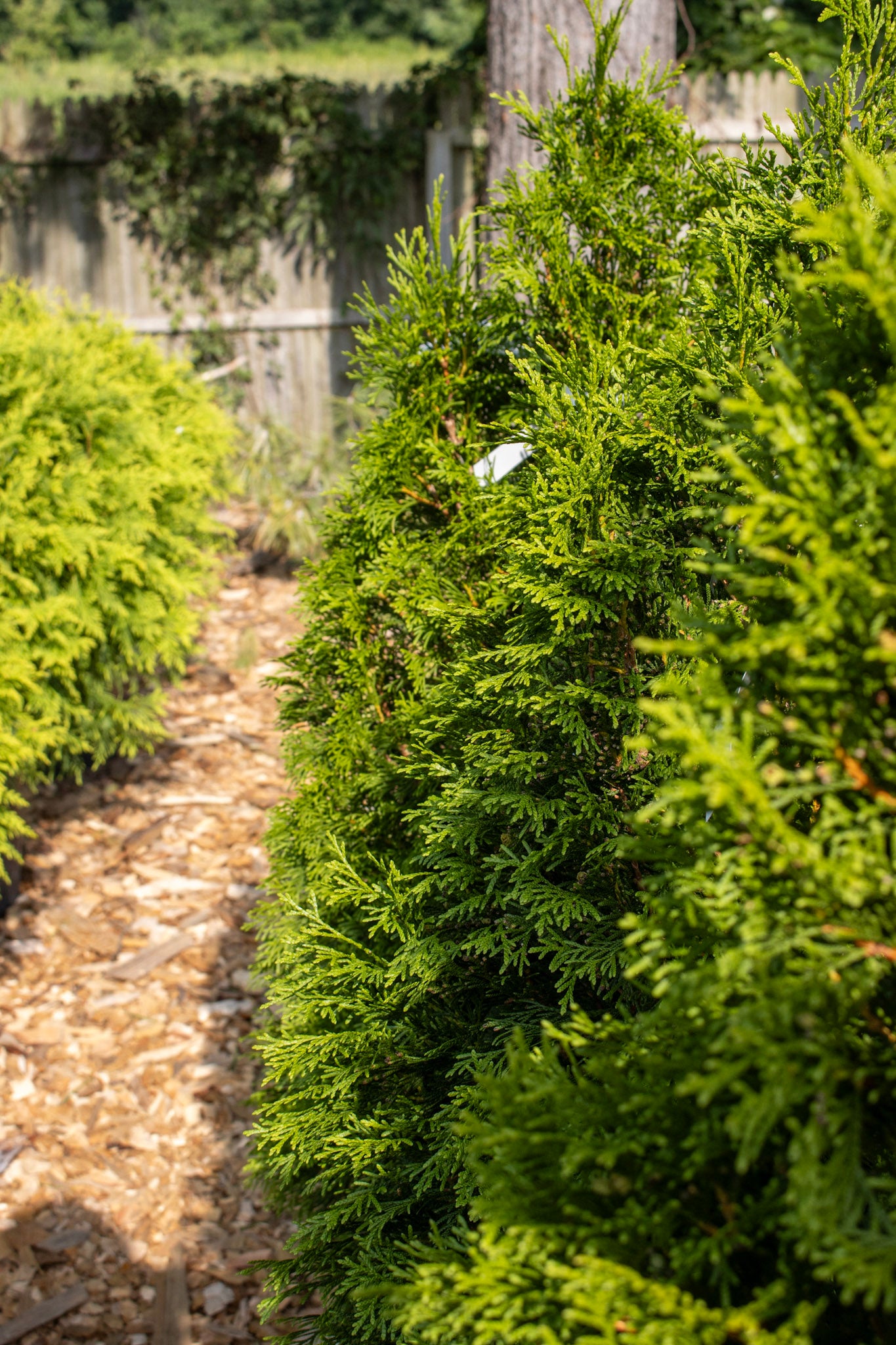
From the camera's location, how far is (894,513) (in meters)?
0.86

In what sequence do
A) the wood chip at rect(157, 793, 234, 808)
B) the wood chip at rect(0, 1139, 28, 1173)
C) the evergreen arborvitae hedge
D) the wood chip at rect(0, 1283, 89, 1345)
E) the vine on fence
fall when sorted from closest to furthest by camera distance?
the evergreen arborvitae hedge
the wood chip at rect(0, 1283, 89, 1345)
the wood chip at rect(0, 1139, 28, 1173)
the wood chip at rect(157, 793, 234, 808)
the vine on fence

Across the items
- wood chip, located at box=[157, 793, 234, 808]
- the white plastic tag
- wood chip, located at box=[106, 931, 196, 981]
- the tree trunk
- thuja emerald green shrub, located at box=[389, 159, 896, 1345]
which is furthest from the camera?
wood chip, located at box=[157, 793, 234, 808]

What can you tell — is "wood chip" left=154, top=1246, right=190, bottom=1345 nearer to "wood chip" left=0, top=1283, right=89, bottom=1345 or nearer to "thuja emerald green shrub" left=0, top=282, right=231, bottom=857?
"wood chip" left=0, top=1283, right=89, bottom=1345

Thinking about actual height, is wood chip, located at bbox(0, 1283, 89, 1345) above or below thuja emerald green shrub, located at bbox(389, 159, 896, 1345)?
below

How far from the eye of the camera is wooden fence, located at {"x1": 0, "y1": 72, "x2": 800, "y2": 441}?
861 centimetres

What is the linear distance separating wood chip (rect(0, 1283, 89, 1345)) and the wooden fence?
6.77 meters

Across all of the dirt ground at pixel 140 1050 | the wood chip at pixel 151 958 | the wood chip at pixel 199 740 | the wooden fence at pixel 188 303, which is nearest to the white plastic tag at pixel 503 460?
the dirt ground at pixel 140 1050

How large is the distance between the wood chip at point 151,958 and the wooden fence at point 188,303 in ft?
17.2

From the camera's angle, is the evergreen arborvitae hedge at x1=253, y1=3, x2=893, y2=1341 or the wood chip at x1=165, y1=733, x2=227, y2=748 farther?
the wood chip at x1=165, y1=733, x2=227, y2=748

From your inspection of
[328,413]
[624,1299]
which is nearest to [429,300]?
[624,1299]

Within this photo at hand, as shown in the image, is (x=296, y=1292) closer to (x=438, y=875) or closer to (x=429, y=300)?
(x=438, y=875)

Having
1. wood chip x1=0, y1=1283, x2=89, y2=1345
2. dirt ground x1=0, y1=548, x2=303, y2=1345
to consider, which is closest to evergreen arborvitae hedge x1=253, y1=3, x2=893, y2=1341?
dirt ground x1=0, y1=548, x2=303, y2=1345

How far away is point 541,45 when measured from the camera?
145 inches

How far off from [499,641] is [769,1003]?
1.08 metres
